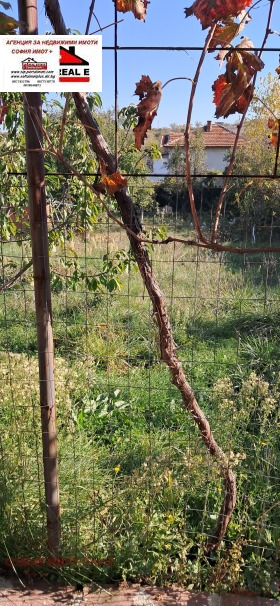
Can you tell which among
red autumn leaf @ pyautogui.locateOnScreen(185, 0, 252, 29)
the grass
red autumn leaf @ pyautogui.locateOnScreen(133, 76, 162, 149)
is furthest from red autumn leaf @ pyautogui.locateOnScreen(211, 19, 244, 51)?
the grass

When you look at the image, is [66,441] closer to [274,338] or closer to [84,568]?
[84,568]

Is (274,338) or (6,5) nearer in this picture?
(6,5)

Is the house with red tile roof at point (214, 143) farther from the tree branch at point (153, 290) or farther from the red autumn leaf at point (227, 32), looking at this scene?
the red autumn leaf at point (227, 32)

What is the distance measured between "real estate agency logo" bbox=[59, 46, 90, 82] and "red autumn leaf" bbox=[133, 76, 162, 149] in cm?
19

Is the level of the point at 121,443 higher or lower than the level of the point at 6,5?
lower

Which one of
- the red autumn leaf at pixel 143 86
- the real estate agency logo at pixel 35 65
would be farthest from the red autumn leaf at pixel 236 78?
the real estate agency logo at pixel 35 65

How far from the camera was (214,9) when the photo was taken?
4.89ft

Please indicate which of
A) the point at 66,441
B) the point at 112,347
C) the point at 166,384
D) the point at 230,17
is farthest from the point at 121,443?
the point at 230,17

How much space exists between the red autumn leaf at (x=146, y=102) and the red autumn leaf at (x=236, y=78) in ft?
0.69

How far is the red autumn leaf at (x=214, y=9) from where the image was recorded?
1.48m

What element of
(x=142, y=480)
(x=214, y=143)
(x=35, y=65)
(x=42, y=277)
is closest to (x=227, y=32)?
(x=35, y=65)

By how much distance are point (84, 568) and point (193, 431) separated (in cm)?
117

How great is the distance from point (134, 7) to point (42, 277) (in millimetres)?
A: 993

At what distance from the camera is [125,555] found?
6.93 feet
